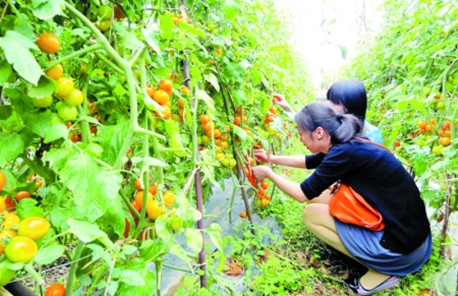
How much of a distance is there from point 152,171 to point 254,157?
3.41ft

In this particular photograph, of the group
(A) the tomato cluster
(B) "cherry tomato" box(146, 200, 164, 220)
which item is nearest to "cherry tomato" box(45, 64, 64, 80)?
(B) "cherry tomato" box(146, 200, 164, 220)

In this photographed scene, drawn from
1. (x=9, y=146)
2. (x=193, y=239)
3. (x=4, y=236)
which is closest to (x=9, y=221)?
(x=4, y=236)

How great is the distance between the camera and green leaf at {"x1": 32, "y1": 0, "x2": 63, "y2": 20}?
0.44 metres

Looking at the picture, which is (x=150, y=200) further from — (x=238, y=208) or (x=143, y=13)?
(x=238, y=208)

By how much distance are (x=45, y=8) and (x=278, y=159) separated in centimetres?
172

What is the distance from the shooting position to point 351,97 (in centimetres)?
199

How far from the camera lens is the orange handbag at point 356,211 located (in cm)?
169

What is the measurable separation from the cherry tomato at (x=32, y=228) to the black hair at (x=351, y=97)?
1.90 metres

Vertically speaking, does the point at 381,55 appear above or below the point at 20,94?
below

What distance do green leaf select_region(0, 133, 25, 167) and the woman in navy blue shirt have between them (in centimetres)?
127

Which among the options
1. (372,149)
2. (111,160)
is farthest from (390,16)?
(111,160)

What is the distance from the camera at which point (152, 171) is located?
82 centimetres

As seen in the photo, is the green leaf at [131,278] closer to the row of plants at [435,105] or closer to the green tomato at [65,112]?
the green tomato at [65,112]

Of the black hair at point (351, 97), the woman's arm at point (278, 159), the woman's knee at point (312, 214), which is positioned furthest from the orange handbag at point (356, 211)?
the black hair at point (351, 97)
